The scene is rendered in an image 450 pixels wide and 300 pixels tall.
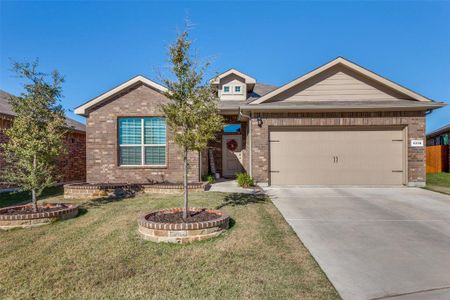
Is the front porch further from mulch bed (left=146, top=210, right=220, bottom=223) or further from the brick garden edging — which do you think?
mulch bed (left=146, top=210, right=220, bottom=223)

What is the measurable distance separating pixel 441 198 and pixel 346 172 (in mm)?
3089

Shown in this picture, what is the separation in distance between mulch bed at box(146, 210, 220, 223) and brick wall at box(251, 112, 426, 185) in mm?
5080

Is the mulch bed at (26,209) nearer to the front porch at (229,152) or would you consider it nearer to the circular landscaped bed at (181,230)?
the circular landscaped bed at (181,230)

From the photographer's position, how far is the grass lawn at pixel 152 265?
3.05 meters

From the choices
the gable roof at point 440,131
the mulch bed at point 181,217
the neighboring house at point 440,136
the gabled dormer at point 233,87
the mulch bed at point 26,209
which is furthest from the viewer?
the neighboring house at point 440,136

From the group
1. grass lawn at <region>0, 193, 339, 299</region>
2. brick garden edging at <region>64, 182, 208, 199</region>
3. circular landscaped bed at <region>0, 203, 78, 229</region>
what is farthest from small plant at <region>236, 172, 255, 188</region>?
circular landscaped bed at <region>0, 203, 78, 229</region>

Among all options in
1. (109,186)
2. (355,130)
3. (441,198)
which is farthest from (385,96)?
(109,186)

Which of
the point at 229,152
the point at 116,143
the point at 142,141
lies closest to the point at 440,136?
the point at 229,152

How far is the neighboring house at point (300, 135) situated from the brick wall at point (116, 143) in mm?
41

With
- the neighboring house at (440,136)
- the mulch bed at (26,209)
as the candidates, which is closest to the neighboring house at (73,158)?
the mulch bed at (26,209)

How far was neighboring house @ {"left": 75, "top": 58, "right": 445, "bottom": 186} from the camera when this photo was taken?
414 inches

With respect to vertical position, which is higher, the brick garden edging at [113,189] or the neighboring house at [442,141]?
the neighboring house at [442,141]

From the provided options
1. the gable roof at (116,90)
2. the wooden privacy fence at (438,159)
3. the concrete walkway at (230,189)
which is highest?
the gable roof at (116,90)

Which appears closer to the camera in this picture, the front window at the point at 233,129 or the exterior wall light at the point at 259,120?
the exterior wall light at the point at 259,120
